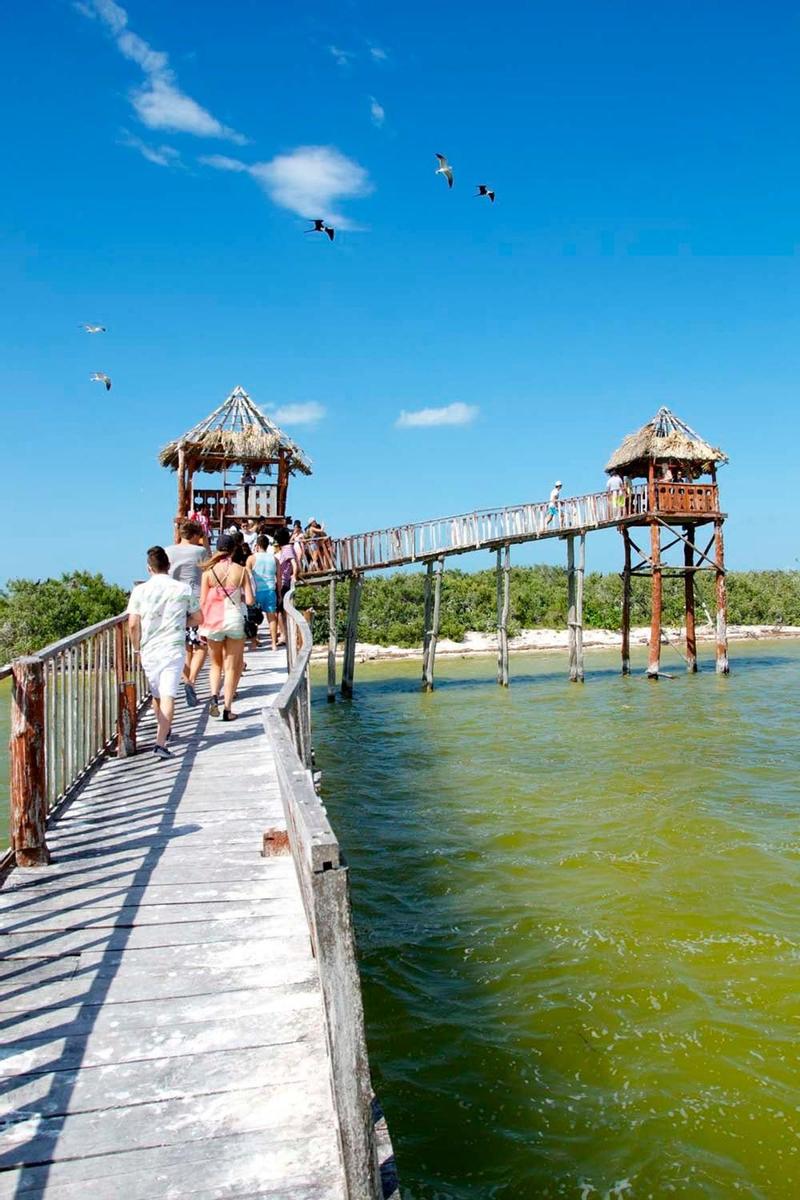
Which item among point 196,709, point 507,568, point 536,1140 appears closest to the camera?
point 536,1140

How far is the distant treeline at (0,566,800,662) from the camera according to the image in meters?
27.8

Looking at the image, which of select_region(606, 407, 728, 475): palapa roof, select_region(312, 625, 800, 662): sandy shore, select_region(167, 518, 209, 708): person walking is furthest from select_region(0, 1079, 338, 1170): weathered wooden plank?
select_region(312, 625, 800, 662): sandy shore

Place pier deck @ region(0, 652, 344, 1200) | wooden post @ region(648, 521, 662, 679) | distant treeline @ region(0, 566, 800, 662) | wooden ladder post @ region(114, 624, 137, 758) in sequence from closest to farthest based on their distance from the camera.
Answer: pier deck @ region(0, 652, 344, 1200), wooden ladder post @ region(114, 624, 137, 758), wooden post @ region(648, 521, 662, 679), distant treeline @ region(0, 566, 800, 662)

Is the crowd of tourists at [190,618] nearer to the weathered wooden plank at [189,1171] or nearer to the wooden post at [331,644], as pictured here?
the weathered wooden plank at [189,1171]

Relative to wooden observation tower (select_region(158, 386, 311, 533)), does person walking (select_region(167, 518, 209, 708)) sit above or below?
below

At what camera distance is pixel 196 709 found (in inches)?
375

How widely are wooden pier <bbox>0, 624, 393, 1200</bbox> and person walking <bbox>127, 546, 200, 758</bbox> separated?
5.44ft

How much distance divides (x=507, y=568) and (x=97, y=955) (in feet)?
65.2

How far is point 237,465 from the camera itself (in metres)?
20.5

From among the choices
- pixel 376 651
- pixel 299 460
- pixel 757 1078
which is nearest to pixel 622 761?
pixel 757 1078

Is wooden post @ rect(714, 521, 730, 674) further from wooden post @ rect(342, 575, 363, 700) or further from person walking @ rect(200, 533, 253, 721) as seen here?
person walking @ rect(200, 533, 253, 721)

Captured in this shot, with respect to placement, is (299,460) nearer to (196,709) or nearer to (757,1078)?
(196,709)

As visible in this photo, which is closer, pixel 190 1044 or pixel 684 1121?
pixel 190 1044

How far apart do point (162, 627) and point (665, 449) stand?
64.2 ft
